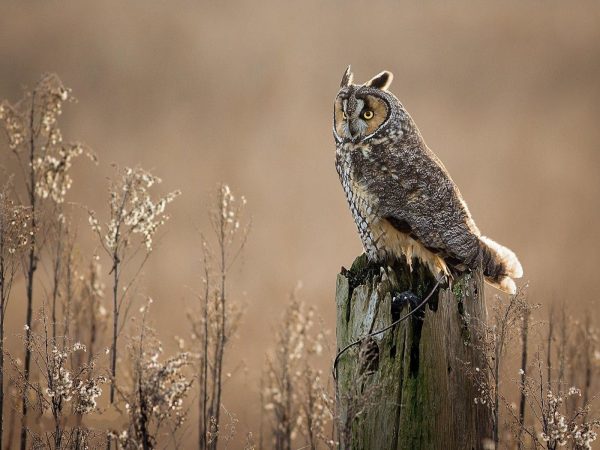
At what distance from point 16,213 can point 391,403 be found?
2.71 m

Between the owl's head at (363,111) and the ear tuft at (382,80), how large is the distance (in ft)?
0.33

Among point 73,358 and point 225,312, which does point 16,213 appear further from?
point 225,312

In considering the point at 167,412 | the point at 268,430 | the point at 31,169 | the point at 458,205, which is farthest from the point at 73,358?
the point at 458,205

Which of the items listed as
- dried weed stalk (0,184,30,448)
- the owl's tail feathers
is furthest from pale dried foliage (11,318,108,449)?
the owl's tail feathers

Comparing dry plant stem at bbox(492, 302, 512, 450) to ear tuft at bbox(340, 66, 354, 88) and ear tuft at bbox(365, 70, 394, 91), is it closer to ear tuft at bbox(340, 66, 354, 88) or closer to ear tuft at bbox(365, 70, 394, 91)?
ear tuft at bbox(365, 70, 394, 91)

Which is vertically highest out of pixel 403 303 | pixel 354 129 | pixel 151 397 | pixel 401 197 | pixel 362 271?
pixel 354 129

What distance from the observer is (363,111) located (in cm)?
402

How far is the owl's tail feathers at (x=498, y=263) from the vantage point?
3.75 meters

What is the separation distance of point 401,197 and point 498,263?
646 millimetres

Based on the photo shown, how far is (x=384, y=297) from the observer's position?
3.26 m

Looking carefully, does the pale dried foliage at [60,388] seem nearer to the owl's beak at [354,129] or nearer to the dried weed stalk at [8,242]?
the dried weed stalk at [8,242]

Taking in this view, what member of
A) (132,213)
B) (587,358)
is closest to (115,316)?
(132,213)

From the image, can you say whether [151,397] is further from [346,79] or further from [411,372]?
[346,79]

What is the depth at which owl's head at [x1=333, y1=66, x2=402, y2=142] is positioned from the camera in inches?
157
